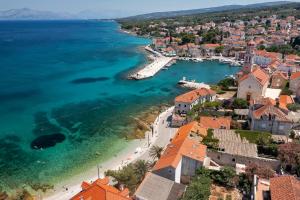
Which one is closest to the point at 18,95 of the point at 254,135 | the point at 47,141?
the point at 47,141

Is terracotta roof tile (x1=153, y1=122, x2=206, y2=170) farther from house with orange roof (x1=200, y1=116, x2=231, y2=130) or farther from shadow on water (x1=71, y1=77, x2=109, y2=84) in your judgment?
shadow on water (x1=71, y1=77, x2=109, y2=84)

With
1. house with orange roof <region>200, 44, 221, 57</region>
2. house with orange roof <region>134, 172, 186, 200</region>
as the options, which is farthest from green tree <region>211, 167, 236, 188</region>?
house with orange roof <region>200, 44, 221, 57</region>

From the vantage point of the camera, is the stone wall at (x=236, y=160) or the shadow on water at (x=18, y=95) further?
the shadow on water at (x=18, y=95)

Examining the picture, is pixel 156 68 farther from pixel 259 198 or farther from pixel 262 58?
pixel 259 198

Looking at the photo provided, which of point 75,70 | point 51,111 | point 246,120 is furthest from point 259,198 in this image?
point 75,70

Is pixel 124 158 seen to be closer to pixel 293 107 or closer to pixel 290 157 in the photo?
pixel 290 157

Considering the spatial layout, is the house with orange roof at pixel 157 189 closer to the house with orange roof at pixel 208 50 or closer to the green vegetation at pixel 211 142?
the green vegetation at pixel 211 142

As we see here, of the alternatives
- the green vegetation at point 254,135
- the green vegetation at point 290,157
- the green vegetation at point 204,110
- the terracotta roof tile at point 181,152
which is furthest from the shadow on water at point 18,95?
the green vegetation at point 290,157
